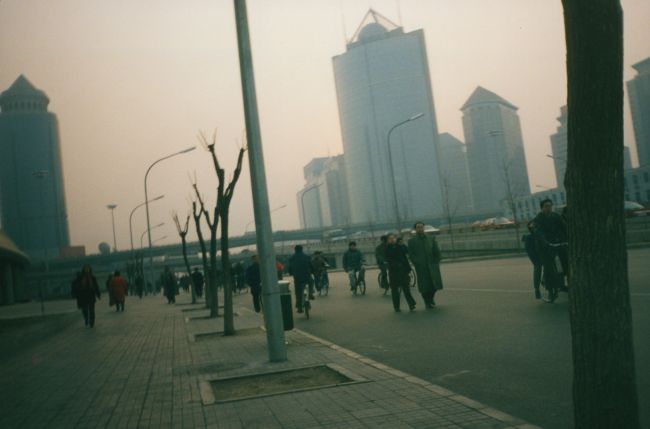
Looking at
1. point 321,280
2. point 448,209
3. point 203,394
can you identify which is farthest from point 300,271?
point 448,209

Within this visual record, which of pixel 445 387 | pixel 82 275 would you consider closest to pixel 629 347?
pixel 445 387

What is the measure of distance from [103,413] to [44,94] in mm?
104644

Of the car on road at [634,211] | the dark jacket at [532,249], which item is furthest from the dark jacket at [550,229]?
the car on road at [634,211]

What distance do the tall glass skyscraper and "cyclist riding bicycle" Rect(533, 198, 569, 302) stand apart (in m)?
120

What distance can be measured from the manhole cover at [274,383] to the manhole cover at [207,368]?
0.92 metres

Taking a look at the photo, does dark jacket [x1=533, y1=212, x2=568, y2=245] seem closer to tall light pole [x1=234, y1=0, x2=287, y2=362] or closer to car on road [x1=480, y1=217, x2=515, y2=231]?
tall light pole [x1=234, y1=0, x2=287, y2=362]

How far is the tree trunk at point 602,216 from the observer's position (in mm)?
3502

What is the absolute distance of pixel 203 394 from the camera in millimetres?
6746

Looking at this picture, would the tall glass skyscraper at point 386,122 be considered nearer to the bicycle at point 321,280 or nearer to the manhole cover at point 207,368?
the bicycle at point 321,280

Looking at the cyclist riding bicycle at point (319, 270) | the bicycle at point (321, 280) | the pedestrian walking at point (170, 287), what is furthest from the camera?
the pedestrian walking at point (170, 287)

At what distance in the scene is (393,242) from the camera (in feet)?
49.4

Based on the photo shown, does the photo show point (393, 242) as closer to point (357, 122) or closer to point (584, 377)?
point (584, 377)

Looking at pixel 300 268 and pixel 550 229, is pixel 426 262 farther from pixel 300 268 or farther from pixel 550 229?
pixel 300 268

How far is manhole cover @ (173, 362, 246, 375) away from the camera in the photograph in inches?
336
